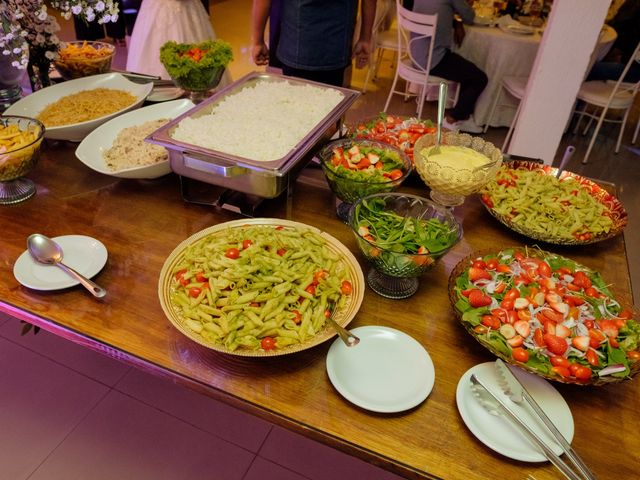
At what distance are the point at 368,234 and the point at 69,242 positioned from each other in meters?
0.77

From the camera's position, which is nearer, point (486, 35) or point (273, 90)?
point (273, 90)

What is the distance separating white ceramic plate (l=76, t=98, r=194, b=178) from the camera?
Answer: 4.57 feet

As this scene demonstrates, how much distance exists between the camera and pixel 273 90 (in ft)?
5.61

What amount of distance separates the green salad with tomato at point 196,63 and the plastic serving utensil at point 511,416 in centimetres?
150

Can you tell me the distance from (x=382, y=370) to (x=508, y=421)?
9.7 inches

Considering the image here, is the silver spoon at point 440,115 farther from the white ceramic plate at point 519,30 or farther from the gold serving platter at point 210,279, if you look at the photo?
the white ceramic plate at point 519,30

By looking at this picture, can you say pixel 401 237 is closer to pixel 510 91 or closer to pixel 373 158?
pixel 373 158

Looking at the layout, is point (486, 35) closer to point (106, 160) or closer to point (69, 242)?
point (106, 160)

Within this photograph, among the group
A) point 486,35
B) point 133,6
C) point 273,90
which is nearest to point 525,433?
point 273,90

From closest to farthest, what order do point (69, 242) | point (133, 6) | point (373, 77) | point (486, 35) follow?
point (69, 242)
point (486, 35)
point (373, 77)
point (133, 6)

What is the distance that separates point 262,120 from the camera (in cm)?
148

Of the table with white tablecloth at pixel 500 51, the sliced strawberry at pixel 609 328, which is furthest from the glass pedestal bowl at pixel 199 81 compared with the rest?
the table with white tablecloth at pixel 500 51

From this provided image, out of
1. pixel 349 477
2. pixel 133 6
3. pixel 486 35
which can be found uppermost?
pixel 486 35

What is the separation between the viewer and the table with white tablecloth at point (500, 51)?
12.2ft
